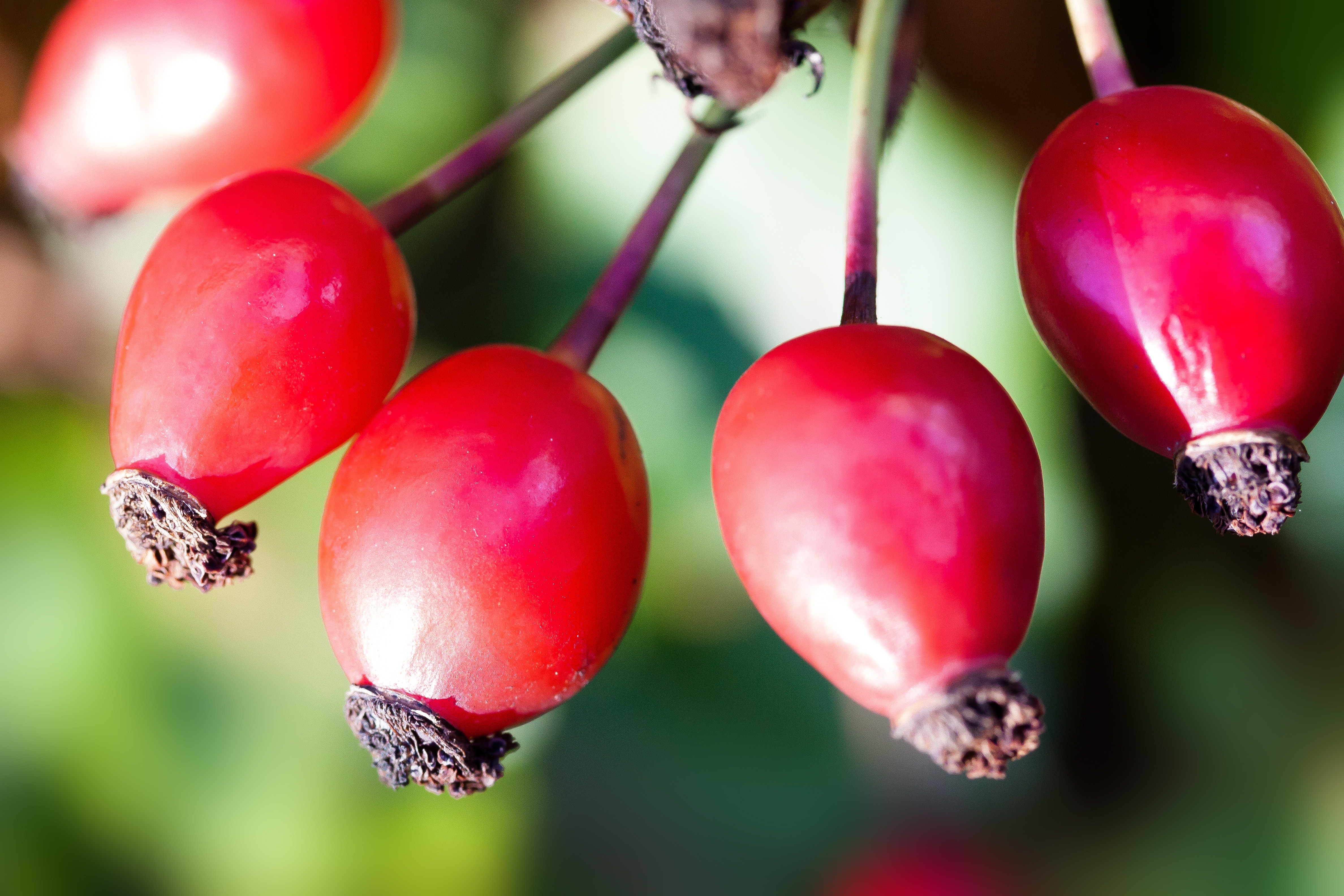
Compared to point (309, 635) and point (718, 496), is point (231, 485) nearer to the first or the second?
point (718, 496)

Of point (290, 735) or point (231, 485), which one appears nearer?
point (231, 485)

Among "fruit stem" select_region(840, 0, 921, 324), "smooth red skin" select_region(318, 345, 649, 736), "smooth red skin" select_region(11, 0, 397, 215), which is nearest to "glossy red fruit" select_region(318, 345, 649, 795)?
"smooth red skin" select_region(318, 345, 649, 736)

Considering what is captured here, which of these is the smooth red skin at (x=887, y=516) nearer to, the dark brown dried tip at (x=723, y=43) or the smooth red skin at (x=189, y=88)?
the dark brown dried tip at (x=723, y=43)

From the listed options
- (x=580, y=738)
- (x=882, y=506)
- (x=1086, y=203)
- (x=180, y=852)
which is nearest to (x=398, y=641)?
(x=882, y=506)

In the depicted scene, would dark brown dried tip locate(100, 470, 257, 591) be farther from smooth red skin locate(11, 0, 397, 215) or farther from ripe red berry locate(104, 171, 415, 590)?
smooth red skin locate(11, 0, 397, 215)

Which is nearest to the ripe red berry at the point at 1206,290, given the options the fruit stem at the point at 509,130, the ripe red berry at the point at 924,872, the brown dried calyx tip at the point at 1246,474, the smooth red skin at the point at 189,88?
the brown dried calyx tip at the point at 1246,474

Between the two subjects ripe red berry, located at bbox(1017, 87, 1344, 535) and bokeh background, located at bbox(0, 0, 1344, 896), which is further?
bokeh background, located at bbox(0, 0, 1344, 896)
